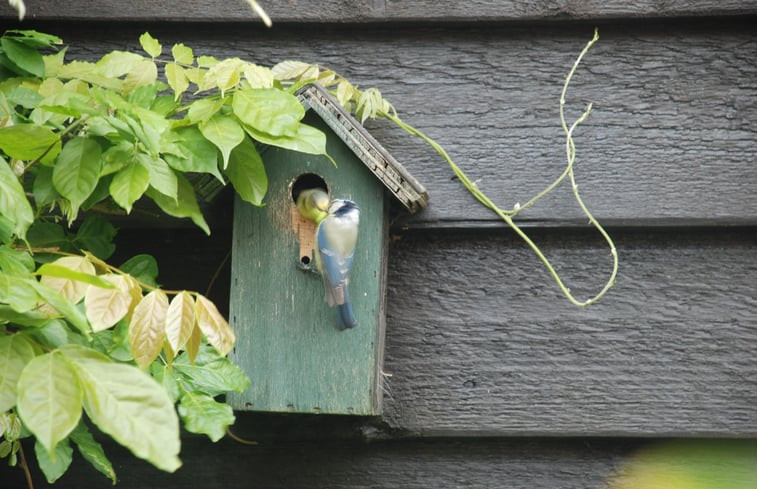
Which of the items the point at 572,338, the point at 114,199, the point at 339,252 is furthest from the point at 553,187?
the point at 114,199

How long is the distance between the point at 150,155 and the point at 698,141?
0.67 metres

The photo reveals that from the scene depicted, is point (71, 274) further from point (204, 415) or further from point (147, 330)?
point (204, 415)

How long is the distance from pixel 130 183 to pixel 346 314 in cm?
28

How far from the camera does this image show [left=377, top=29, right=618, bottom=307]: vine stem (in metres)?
1.02

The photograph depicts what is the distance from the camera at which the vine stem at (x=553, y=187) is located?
3.35 feet

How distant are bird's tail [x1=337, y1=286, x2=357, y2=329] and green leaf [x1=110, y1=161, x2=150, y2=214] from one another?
25cm

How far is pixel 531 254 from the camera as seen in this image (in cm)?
105

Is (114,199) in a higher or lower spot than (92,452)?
higher

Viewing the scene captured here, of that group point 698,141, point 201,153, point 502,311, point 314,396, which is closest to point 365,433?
point 314,396

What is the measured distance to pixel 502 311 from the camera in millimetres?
1052

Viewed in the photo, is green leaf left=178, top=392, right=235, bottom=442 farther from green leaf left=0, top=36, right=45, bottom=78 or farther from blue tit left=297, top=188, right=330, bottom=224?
green leaf left=0, top=36, right=45, bottom=78

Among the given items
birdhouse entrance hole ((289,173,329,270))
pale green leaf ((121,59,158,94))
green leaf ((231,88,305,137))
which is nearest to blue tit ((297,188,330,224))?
birdhouse entrance hole ((289,173,329,270))

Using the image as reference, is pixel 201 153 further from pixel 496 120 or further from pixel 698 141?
pixel 698 141

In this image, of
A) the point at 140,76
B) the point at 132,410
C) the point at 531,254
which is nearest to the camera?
the point at 132,410
